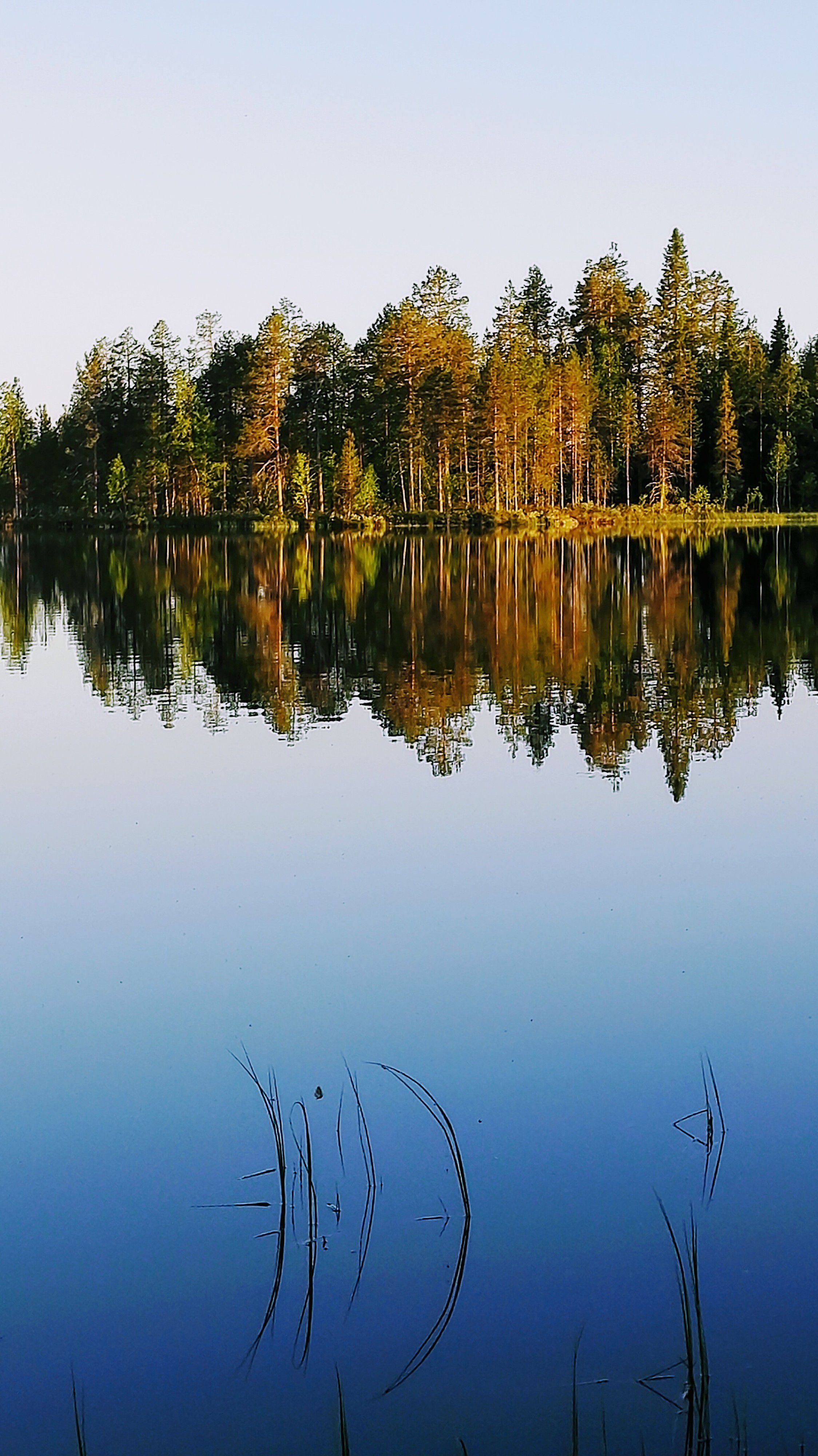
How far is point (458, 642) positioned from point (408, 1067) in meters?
24.2

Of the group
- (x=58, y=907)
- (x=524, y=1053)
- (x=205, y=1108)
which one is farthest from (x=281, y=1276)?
(x=58, y=907)

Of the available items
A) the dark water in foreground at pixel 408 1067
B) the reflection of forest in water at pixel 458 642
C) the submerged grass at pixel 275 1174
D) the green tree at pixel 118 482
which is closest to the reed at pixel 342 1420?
the dark water in foreground at pixel 408 1067

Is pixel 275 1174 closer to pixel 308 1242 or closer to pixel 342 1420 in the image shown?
pixel 308 1242

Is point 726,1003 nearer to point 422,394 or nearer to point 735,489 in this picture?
point 422,394

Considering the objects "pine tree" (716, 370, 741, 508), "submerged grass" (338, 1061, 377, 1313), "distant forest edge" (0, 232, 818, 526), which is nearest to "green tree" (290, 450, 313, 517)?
"distant forest edge" (0, 232, 818, 526)

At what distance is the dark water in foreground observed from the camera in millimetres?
5980

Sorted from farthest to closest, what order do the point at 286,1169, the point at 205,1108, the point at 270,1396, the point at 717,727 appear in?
the point at 717,727 → the point at 205,1108 → the point at 286,1169 → the point at 270,1396

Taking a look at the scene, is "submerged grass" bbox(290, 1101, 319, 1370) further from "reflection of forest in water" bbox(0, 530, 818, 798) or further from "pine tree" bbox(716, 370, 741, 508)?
"pine tree" bbox(716, 370, 741, 508)

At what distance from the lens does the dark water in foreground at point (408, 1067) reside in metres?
5.98

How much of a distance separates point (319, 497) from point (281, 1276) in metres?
105

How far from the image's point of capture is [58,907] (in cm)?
1254

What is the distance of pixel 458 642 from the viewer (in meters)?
32.8

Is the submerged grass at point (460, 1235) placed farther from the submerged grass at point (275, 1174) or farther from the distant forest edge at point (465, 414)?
the distant forest edge at point (465, 414)

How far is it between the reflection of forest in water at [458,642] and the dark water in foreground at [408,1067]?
43 centimetres
